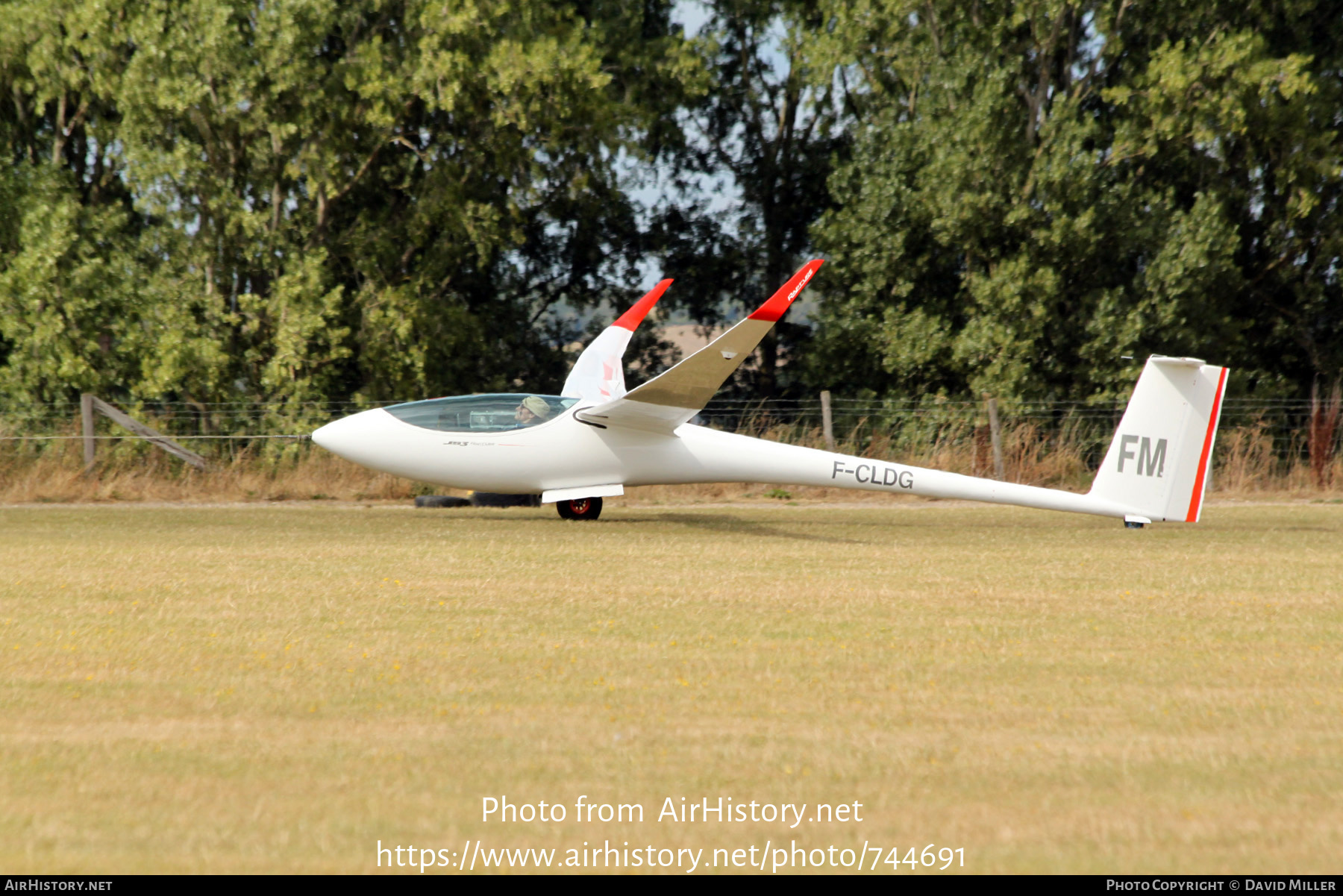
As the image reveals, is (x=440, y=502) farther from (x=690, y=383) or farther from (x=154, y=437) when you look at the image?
(x=154, y=437)

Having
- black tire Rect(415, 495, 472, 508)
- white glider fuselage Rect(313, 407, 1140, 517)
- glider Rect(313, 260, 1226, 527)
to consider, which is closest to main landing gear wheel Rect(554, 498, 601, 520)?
glider Rect(313, 260, 1226, 527)

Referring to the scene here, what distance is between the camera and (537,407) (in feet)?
50.2

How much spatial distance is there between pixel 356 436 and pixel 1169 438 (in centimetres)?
914

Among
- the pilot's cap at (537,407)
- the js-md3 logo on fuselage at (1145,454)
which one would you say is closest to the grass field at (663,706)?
the js-md3 logo on fuselage at (1145,454)

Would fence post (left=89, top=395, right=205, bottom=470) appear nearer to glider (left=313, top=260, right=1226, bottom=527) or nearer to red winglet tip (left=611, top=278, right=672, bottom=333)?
glider (left=313, top=260, right=1226, bottom=527)

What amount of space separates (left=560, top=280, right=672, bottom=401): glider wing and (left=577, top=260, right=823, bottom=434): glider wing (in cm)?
146

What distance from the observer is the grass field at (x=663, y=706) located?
405cm

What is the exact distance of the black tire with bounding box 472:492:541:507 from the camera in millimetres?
16656

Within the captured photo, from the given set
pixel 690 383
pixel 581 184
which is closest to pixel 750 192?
pixel 581 184

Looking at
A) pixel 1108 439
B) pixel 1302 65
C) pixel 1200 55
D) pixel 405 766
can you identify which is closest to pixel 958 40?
pixel 1200 55

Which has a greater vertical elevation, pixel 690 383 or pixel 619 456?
pixel 690 383

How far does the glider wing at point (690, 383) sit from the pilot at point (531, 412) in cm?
44

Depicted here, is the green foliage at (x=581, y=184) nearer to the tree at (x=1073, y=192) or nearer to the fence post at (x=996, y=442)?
the tree at (x=1073, y=192)

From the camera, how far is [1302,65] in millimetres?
23344
